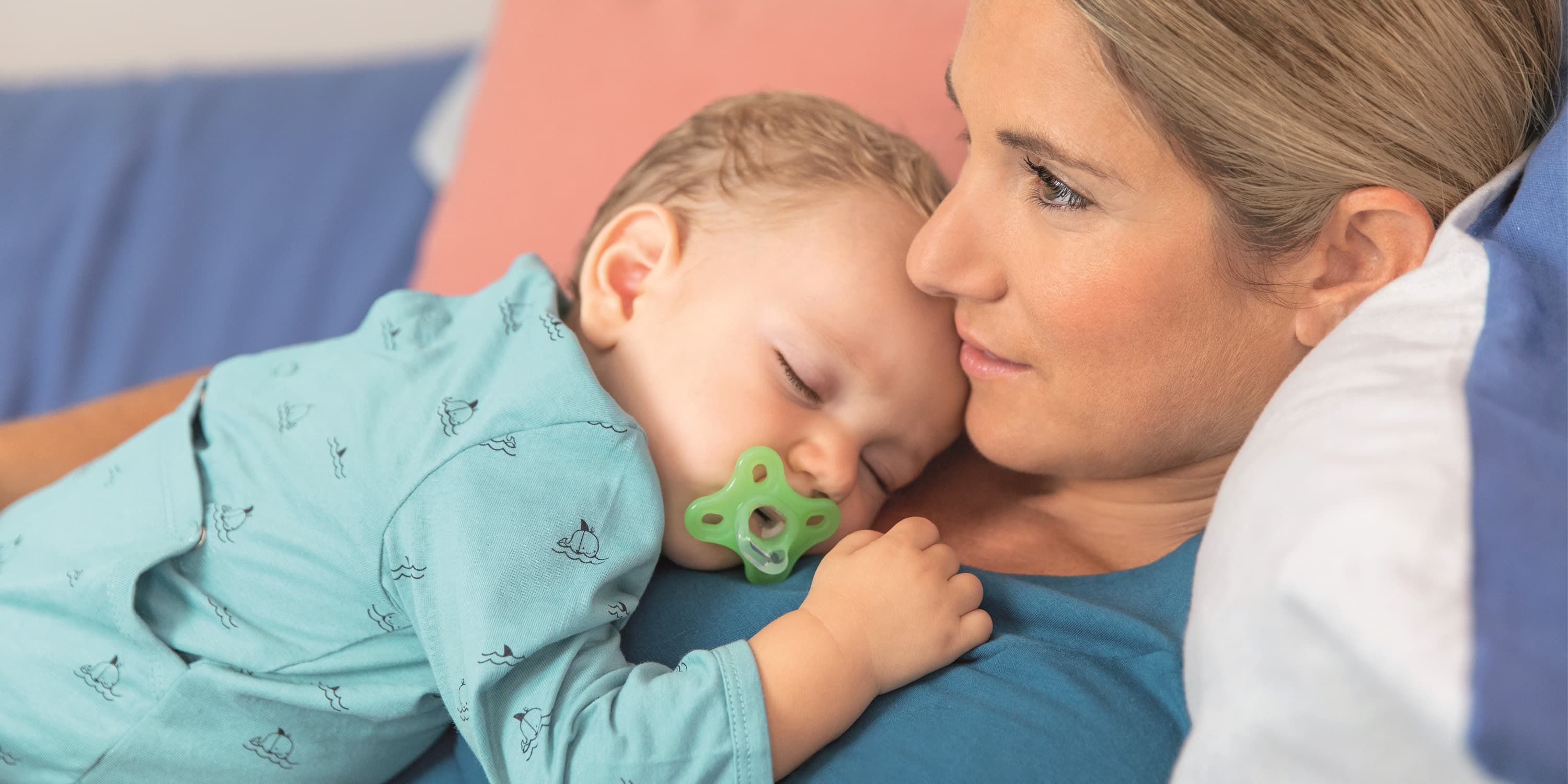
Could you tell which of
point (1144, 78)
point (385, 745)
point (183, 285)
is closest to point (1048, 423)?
point (1144, 78)

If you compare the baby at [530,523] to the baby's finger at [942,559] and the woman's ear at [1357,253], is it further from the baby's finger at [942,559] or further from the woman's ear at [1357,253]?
the woman's ear at [1357,253]

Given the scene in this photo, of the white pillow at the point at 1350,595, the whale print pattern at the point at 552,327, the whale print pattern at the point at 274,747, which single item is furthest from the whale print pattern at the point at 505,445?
the white pillow at the point at 1350,595

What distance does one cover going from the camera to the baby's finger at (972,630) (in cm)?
111

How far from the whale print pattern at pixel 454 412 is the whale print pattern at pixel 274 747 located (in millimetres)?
→ 336

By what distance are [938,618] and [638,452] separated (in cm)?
33

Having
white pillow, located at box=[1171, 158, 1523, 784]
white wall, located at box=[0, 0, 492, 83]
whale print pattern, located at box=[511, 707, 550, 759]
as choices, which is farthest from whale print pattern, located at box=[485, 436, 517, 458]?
white wall, located at box=[0, 0, 492, 83]

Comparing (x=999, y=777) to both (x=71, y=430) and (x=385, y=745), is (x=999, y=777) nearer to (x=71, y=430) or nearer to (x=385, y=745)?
(x=385, y=745)

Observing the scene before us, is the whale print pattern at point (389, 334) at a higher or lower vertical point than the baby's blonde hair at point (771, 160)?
lower

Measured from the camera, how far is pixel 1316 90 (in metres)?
1.00

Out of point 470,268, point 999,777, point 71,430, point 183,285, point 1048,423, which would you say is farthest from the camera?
point 183,285

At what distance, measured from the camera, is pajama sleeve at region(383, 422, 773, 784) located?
98cm

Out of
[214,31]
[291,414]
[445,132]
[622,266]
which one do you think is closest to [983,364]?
[622,266]

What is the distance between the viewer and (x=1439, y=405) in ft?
2.43

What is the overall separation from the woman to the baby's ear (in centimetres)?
28
